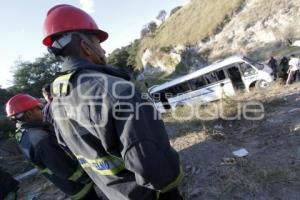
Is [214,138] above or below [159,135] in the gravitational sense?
below

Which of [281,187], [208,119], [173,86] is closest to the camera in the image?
[281,187]

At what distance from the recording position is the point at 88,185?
362 cm

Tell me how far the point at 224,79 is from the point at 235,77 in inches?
23.1

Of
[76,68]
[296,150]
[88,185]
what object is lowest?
[296,150]

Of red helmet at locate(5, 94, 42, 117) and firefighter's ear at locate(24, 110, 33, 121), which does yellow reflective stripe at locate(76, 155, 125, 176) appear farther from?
red helmet at locate(5, 94, 42, 117)

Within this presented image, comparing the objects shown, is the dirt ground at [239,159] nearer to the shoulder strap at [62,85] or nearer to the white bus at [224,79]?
the shoulder strap at [62,85]

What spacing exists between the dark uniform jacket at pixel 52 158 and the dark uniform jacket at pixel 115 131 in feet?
4.96

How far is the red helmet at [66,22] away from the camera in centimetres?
196

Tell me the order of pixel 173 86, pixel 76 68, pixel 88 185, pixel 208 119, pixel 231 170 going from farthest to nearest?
1. pixel 173 86
2. pixel 208 119
3. pixel 231 170
4. pixel 88 185
5. pixel 76 68

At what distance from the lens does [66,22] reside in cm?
196

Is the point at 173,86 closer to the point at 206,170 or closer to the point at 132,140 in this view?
the point at 206,170

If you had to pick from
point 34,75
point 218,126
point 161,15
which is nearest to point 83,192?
point 218,126

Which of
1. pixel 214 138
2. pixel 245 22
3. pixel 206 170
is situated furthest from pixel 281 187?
pixel 245 22

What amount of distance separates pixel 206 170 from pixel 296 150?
142cm
